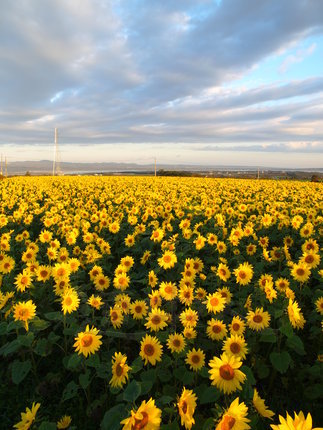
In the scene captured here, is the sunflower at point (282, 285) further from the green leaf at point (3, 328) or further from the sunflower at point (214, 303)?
the green leaf at point (3, 328)

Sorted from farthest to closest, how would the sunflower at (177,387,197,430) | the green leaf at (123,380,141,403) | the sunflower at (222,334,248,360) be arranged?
the sunflower at (222,334,248,360)
the green leaf at (123,380,141,403)
the sunflower at (177,387,197,430)

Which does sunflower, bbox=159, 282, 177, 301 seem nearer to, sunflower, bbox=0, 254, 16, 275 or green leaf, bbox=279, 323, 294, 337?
A: green leaf, bbox=279, 323, 294, 337

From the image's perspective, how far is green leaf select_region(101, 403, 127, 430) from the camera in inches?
80.2

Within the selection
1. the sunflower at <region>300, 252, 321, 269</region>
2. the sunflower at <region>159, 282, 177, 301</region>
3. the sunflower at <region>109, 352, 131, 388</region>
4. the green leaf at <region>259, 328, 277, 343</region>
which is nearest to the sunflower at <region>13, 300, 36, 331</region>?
the sunflower at <region>109, 352, 131, 388</region>

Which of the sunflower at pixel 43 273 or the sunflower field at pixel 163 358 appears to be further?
the sunflower at pixel 43 273

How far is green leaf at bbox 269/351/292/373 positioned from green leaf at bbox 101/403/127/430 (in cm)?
143

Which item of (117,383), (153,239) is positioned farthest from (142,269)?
(117,383)

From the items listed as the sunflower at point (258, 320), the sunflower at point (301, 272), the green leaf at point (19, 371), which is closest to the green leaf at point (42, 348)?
the green leaf at point (19, 371)

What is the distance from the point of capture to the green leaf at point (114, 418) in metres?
2.04

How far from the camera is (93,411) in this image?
283cm

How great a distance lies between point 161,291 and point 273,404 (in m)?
1.64

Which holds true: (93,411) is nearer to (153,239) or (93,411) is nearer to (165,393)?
(165,393)

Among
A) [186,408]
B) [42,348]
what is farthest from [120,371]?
[42,348]

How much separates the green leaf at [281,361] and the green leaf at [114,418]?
1434mm
